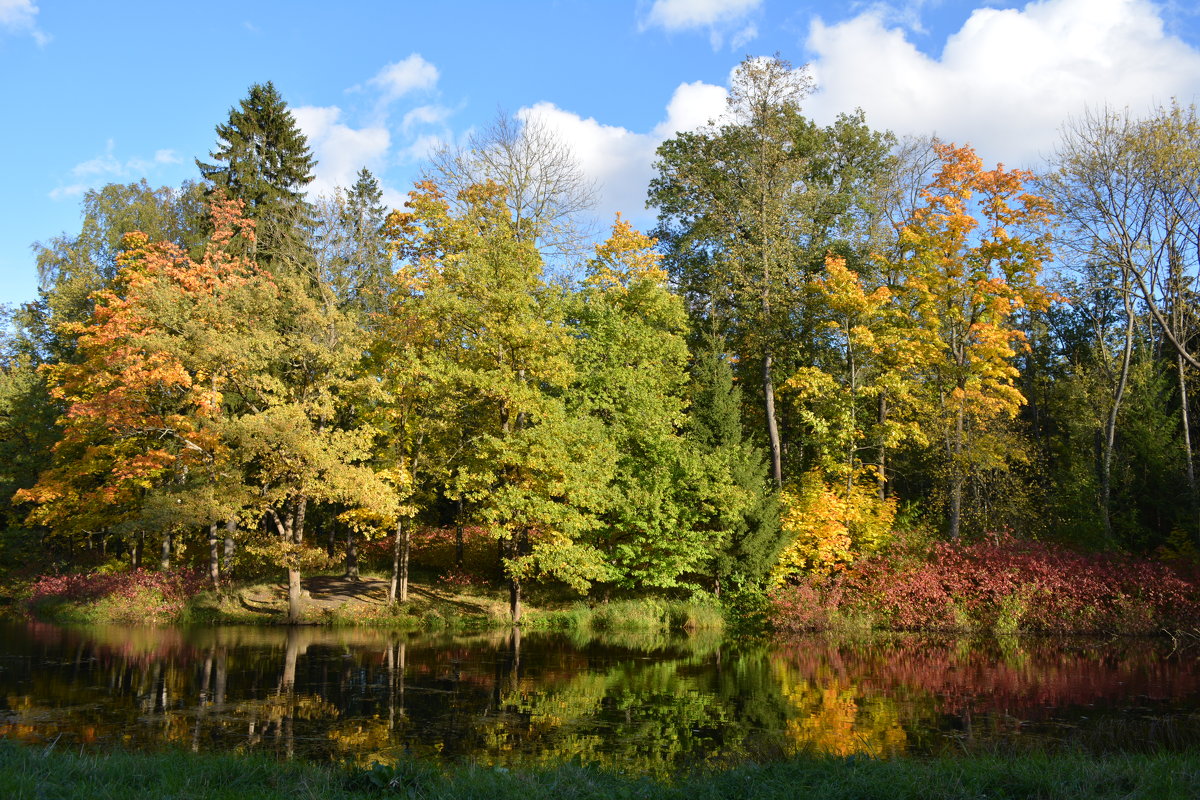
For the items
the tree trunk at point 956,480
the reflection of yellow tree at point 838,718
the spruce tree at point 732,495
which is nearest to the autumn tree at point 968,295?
the tree trunk at point 956,480

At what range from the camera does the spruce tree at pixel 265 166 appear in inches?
1412

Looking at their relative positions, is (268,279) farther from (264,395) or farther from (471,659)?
(471,659)

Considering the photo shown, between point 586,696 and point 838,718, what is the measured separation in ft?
15.2

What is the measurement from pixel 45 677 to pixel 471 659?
8.84 metres

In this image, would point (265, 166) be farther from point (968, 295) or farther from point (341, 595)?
point (968, 295)

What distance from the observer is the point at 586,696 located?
15.4 metres

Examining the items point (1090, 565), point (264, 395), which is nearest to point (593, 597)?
point (264, 395)

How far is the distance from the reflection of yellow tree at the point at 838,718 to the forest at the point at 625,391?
1053cm

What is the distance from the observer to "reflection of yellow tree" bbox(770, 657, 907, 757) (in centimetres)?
1121

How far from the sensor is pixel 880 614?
26953 mm

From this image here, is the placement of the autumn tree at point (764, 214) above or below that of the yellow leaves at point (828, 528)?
above

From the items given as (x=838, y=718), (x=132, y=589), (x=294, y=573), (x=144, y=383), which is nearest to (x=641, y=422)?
(x=294, y=573)

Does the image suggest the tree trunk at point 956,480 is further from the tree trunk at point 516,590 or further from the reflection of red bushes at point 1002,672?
the tree trunk at point 516,590

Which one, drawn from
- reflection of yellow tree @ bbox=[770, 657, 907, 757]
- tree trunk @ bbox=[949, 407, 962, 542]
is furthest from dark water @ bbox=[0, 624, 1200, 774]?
tree trunk @ bbox=[949, 407, 962, 542]
